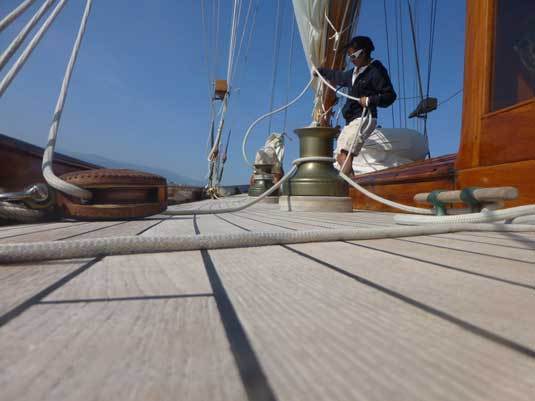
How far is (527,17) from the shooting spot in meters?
1.44

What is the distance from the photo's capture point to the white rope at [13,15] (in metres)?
0.91

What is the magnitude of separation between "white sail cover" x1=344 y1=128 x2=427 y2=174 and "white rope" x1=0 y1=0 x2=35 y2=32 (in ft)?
11.0

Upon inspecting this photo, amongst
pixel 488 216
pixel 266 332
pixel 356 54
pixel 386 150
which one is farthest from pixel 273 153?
pixel 266 332

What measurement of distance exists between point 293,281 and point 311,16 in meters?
3.74

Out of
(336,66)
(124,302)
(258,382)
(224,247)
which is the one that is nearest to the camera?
(258,382)

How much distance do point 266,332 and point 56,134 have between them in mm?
1198

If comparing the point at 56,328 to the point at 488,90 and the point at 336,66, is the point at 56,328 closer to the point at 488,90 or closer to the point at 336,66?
the point at 488,90

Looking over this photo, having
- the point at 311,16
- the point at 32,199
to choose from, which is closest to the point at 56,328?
the point at 32,199

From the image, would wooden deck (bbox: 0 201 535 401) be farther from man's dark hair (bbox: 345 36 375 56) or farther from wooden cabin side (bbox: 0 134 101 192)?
man's dark hair (bbox: 345 36 375 56)

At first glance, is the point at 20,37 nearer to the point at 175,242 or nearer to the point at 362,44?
the point at 175,242

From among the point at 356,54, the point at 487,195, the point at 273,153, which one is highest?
the point at 356,54

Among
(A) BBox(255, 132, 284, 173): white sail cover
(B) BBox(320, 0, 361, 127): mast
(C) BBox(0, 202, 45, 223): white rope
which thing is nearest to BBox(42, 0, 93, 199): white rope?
(C) BBox(0, 202, 45, 223): white rope

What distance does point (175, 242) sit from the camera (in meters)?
0.53

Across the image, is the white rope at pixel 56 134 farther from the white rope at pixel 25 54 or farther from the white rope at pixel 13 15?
the white rope at pixel 13 15
